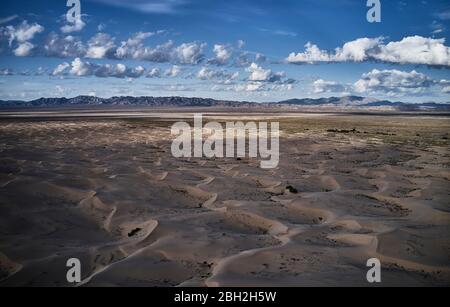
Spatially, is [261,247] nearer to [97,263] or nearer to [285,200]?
[97,263]

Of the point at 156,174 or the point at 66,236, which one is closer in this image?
the point at 66,236

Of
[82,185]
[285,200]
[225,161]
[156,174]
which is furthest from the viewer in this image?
[225,161]

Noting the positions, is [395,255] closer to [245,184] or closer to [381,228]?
[381,228]

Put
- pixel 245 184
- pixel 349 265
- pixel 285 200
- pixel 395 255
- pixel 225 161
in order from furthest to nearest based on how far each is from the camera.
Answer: pixel 225 161 → pixel 245 184 → pixel 285 200 → pixel 395 255 → pixel 349 265
